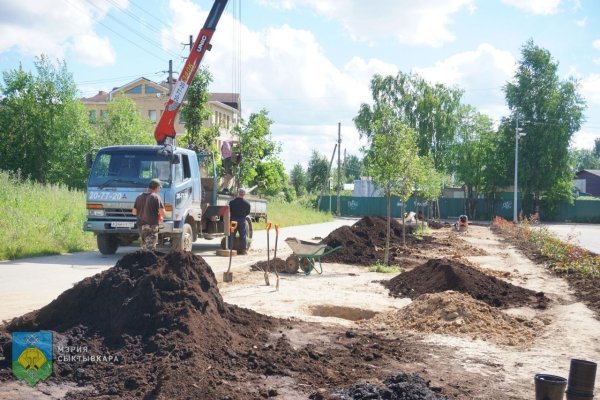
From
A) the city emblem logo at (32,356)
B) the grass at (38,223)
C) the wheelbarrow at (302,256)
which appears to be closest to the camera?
the city emblem logo at (32,356)

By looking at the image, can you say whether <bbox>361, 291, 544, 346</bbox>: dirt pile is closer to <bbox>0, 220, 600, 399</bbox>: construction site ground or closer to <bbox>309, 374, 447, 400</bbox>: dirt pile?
<bbox>0, 220, 600, 399</bbox>: construction site ground

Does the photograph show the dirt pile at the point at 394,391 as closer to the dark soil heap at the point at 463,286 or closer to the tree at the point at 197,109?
the dark soil heap at the point at 463,286

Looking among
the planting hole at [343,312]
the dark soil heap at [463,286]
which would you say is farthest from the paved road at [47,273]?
the dark soil heap at [463,286]

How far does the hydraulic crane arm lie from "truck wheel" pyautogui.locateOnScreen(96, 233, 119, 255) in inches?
147

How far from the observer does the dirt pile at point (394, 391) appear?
17.3 ft

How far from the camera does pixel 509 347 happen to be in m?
7.91

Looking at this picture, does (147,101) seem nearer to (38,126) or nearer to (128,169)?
(38,126)

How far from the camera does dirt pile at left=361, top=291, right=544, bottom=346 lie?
27.9 feet

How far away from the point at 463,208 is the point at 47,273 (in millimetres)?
55764

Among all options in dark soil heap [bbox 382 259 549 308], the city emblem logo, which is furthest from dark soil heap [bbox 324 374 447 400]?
dark soil heap [bbox 382 259 549 308]

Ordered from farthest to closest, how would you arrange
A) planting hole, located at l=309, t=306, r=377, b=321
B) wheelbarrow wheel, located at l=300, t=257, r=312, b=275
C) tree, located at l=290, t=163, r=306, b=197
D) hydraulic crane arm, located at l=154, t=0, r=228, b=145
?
tree, located at l=290, t=163, r=306, b=197
hydraulic crane arm, located at l=154, t=0, r=228, b=145
wheelbarrow wheel, located at l=300, t=257, r=312, b=275
planting hole, located at l=309, t=306, r=377, b=321

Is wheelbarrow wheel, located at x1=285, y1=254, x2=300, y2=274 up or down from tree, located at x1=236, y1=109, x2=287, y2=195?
down

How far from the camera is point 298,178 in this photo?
281ft

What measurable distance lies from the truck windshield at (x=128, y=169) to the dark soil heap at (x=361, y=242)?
5.35 m
